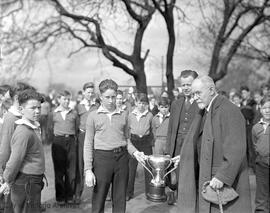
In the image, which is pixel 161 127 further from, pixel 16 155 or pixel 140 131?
pixel 16 155

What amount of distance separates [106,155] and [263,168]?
2680 mm

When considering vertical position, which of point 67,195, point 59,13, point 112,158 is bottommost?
point 67,195

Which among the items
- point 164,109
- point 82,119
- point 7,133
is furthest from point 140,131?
point 7,133

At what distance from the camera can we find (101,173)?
4215 millimetres

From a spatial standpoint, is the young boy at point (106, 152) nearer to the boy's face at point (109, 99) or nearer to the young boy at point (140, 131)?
the boy's face at point (109, 99)

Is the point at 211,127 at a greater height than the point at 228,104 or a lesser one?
lesser

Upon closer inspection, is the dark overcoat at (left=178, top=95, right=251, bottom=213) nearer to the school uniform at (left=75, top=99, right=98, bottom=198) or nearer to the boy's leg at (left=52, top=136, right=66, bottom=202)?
the boy's leg at (left=52, top=136, right=66, bottom=202)

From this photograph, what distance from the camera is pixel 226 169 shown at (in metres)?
3.35

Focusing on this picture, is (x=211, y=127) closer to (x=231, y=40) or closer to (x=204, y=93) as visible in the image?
(x=204, y=93)

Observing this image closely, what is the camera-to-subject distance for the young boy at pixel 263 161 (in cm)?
558

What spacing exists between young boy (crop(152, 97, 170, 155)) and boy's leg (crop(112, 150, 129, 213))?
288 cm

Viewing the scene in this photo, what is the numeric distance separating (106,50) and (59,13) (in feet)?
7.37

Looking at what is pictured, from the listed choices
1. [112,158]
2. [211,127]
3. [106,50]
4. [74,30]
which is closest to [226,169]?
[211,127]

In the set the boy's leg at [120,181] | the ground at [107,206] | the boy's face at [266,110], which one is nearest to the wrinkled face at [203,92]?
the boy's leg at [120,181]
